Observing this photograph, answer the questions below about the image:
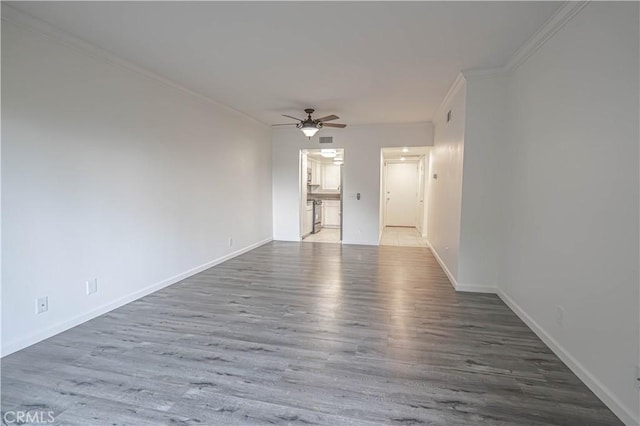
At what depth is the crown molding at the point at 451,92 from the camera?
3.70m

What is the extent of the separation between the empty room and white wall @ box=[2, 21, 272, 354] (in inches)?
0.7

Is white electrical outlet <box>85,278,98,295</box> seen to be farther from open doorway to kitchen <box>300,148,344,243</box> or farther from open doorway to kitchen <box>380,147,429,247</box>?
open doorway to kitchen <box>380,147,429,247</box>

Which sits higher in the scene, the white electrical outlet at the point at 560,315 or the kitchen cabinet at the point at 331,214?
the kitchen cabinet at the point at 331,214

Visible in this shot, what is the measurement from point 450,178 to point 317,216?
5.06m

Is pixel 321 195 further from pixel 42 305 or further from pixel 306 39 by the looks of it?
pixel 42 305

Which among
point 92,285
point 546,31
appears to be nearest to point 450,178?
point 546,31

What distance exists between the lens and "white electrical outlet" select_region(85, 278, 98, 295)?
2.98 m

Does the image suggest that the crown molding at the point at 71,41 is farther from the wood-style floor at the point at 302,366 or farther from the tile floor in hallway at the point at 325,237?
the tile floor in hallway at the point at 325,237

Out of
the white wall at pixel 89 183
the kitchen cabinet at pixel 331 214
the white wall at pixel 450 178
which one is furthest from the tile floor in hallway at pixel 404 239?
the white wall at pixel 89 183

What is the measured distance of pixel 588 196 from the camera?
2.03 meters

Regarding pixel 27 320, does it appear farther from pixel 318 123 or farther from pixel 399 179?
pixel 399 179

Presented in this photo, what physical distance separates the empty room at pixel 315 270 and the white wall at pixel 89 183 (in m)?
0.02

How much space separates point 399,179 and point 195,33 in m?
8.48

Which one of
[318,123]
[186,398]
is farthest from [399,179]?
[186,398]
